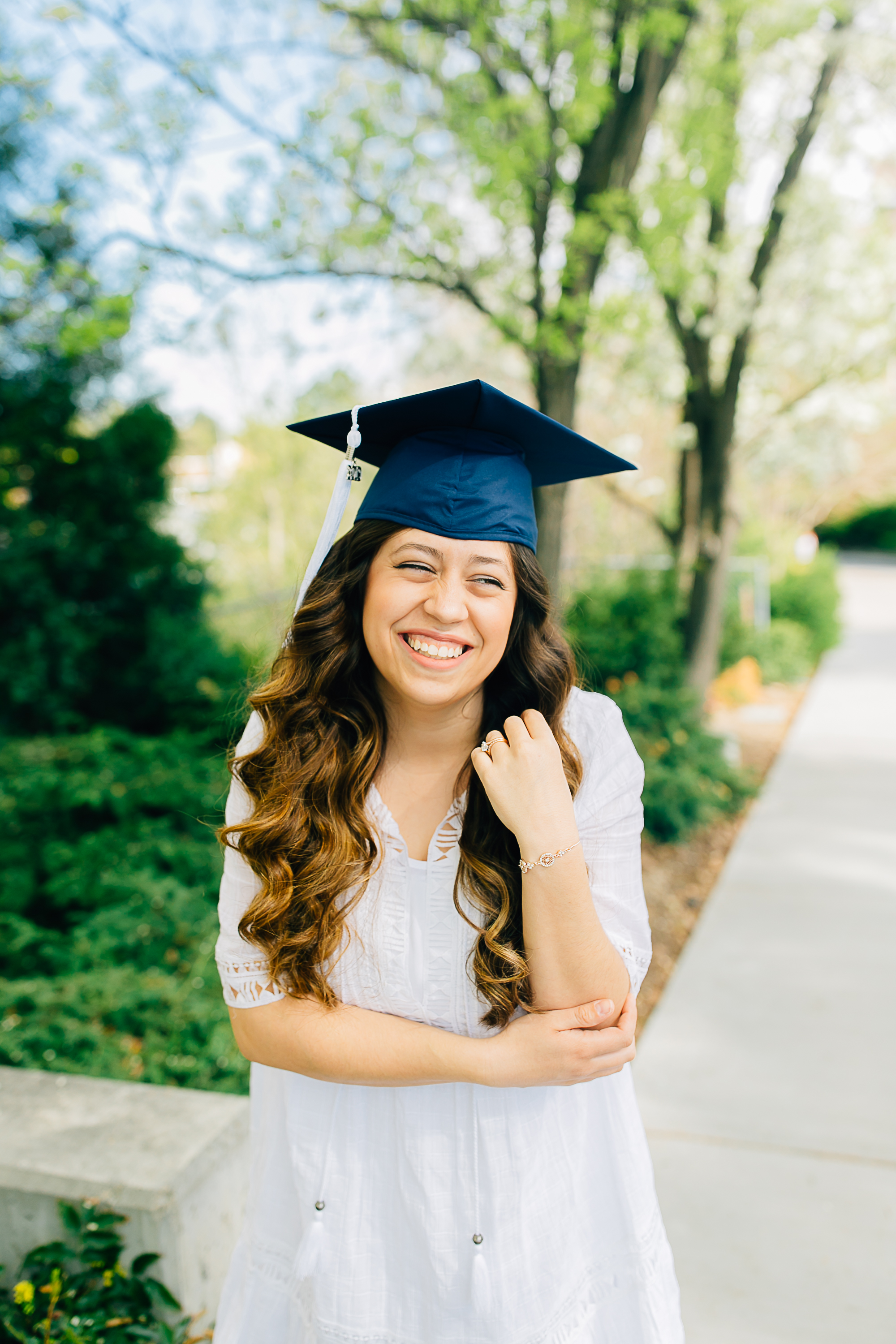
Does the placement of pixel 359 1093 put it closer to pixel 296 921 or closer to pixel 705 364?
pixel 296 921

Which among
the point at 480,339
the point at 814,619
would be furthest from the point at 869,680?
the point at 480,339

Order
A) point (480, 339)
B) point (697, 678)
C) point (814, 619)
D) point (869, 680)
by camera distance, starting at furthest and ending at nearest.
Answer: point (814, 619) → point (869, 680) → point (480, 339) → point (697, 678)

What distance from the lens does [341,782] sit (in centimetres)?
156

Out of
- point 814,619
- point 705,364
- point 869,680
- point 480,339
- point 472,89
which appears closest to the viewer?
point 472,89

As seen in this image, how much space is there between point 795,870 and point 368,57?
485 centimetres

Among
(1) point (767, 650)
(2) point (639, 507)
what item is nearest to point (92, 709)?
(2) point (639, 507)

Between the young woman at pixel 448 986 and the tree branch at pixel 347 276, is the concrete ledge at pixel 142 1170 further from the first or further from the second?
the tree branch at pixel 347 276

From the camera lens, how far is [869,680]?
34.4 ft

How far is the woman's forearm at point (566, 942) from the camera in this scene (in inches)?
52.2

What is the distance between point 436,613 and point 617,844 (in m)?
0.43

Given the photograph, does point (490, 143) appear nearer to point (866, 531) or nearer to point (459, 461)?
point (459, 461)

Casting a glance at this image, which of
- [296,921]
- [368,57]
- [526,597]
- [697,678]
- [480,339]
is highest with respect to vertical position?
[368,57]

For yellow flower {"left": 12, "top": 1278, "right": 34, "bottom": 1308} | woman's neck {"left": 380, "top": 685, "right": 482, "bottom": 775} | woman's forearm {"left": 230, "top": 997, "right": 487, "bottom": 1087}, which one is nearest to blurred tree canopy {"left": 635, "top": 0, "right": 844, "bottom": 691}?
woman's neck {"left": 380, "top": 685, "right": 482, "bottom": 775}

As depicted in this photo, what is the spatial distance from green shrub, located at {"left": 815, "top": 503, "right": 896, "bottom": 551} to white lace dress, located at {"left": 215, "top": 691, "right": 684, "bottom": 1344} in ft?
112
